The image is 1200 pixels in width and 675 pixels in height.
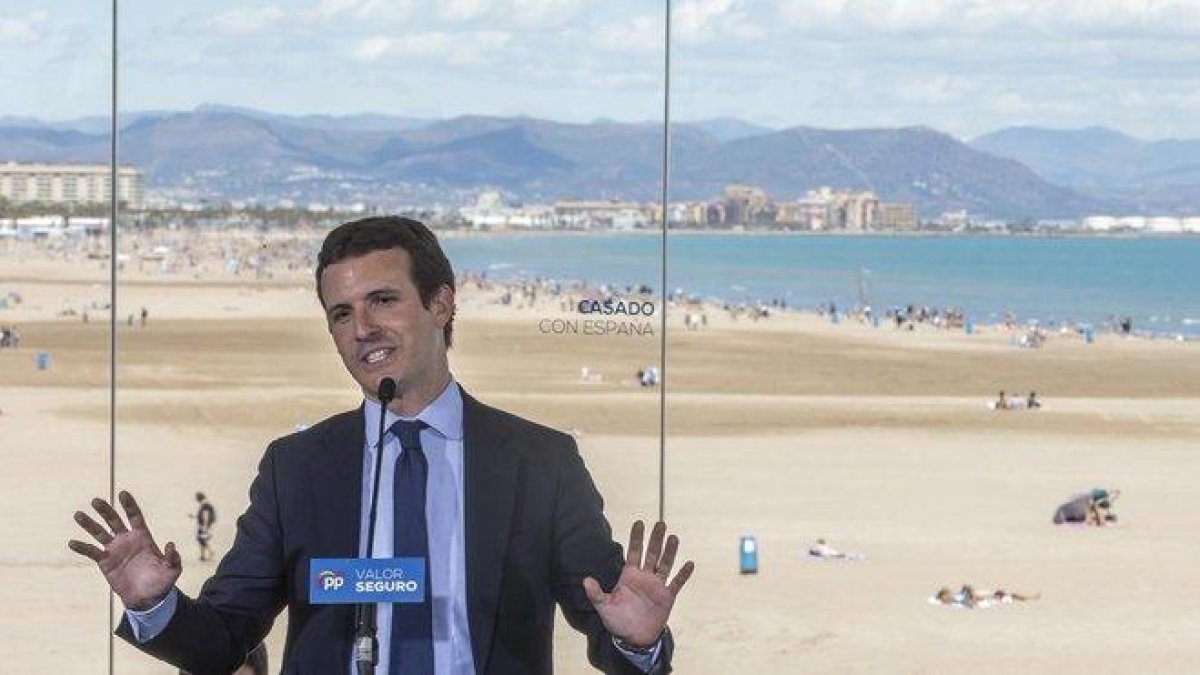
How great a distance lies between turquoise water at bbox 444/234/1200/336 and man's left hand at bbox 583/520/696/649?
8.27 meters

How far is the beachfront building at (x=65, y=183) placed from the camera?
6715 millimetres

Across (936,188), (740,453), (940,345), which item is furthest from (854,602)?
(936,188)

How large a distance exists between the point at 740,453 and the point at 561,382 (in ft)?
11.2

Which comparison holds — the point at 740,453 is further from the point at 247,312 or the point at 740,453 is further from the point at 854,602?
the point at 247,312

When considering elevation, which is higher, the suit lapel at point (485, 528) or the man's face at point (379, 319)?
the man's face at point (379, 319)

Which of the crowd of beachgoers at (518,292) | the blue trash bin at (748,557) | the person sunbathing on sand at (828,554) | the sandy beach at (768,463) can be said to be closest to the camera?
the sandy beach at (768,463)

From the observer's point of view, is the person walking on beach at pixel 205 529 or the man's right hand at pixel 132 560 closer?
the man's right hand at pixel 132 560

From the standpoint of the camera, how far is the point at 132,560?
1677mm

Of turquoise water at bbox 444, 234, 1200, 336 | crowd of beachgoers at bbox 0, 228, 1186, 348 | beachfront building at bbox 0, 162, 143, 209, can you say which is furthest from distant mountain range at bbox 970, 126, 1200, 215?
beachfront building at bbox 0, 162, 143, 209

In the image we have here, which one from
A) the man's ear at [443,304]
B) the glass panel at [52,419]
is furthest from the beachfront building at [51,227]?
the man's ear at [443,304]

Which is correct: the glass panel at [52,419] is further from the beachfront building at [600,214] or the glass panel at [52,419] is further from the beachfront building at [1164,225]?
the beachfront building at [1164,225]

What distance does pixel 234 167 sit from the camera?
6.61 metres

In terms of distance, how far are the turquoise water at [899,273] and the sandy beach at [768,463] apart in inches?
32.7

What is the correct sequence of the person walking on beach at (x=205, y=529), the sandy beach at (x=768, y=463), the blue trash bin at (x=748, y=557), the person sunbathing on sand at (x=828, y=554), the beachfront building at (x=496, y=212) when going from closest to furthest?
the beachfront building at (x=496, y=212) → the sandy beach at (x=768, y=463) → the person walking on beach at (x=205, y=529) → the blue trash bin at (x=748, y=557) → the person sunbathing on sand at (x=828, y=554)
